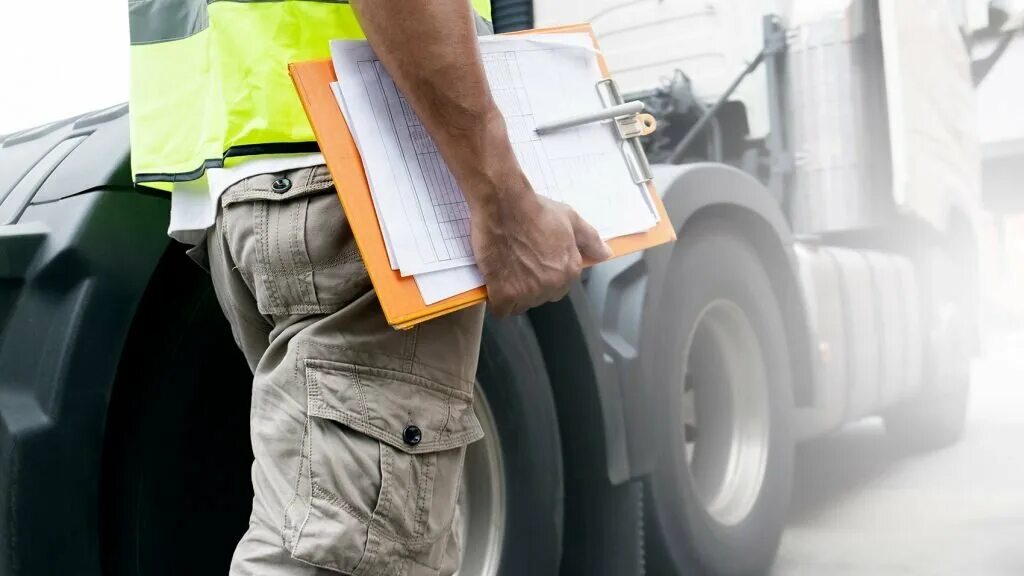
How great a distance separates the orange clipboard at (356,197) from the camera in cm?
91

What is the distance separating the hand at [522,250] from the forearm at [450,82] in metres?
0.01

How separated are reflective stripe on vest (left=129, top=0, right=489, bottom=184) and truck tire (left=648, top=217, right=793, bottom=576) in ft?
3.91

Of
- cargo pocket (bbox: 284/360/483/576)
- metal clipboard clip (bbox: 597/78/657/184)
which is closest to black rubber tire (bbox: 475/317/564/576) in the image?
metal clipboard clip (bbox: 597/78/657/184)

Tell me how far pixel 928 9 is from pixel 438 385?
1.93m

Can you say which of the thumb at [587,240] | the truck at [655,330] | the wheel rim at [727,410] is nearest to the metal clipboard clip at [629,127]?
the thumb at [587,240]

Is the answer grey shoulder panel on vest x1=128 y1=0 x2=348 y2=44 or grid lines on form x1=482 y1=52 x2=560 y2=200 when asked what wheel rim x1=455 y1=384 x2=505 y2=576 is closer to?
grid lines on form x1=482 y1=52 x2=560 y2=200

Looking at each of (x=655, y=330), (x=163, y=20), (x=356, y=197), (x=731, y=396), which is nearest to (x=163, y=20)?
(x=163, y=20)

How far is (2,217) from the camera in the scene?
1247mm

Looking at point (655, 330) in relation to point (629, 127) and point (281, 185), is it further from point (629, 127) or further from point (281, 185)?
point (281, 185)

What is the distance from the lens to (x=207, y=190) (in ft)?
3.69

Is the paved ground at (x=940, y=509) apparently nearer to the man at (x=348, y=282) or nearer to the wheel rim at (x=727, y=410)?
the wheel rim at (x=727, y=410)

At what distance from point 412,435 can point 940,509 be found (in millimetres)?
1618

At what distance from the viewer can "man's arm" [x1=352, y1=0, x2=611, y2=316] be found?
2.97ft

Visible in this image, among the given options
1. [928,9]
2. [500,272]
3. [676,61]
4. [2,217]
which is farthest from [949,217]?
[2,217]
